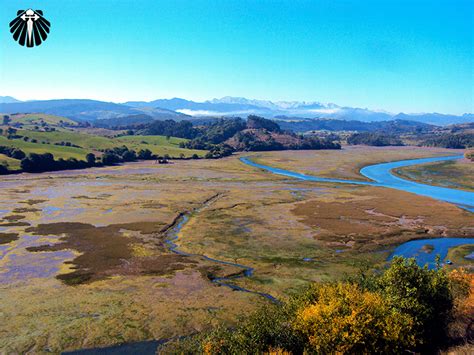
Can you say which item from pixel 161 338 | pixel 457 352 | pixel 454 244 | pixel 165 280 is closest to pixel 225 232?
pixel 165 280

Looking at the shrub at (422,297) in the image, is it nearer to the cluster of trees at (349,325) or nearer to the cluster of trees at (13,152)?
the cluster of trees at (349,325)

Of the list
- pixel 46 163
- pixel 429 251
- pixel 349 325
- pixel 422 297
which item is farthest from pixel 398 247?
pixel 46 163

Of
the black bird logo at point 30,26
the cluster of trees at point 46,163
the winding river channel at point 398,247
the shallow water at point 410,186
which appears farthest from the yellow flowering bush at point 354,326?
the cluster of trees at point 46,163

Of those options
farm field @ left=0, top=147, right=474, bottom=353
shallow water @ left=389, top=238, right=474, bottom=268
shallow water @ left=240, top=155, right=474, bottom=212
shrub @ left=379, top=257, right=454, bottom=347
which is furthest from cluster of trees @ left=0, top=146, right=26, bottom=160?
shrub @ left=379, top=257, right=454, bottom=347

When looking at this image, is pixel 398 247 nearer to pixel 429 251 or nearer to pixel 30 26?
pixel 429 251

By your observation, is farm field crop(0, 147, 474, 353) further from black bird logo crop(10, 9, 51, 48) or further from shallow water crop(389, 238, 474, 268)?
black bird logo crop(10, 9, 51, 48)

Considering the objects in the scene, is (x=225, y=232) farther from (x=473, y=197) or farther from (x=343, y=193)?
(x=473, y=197)
